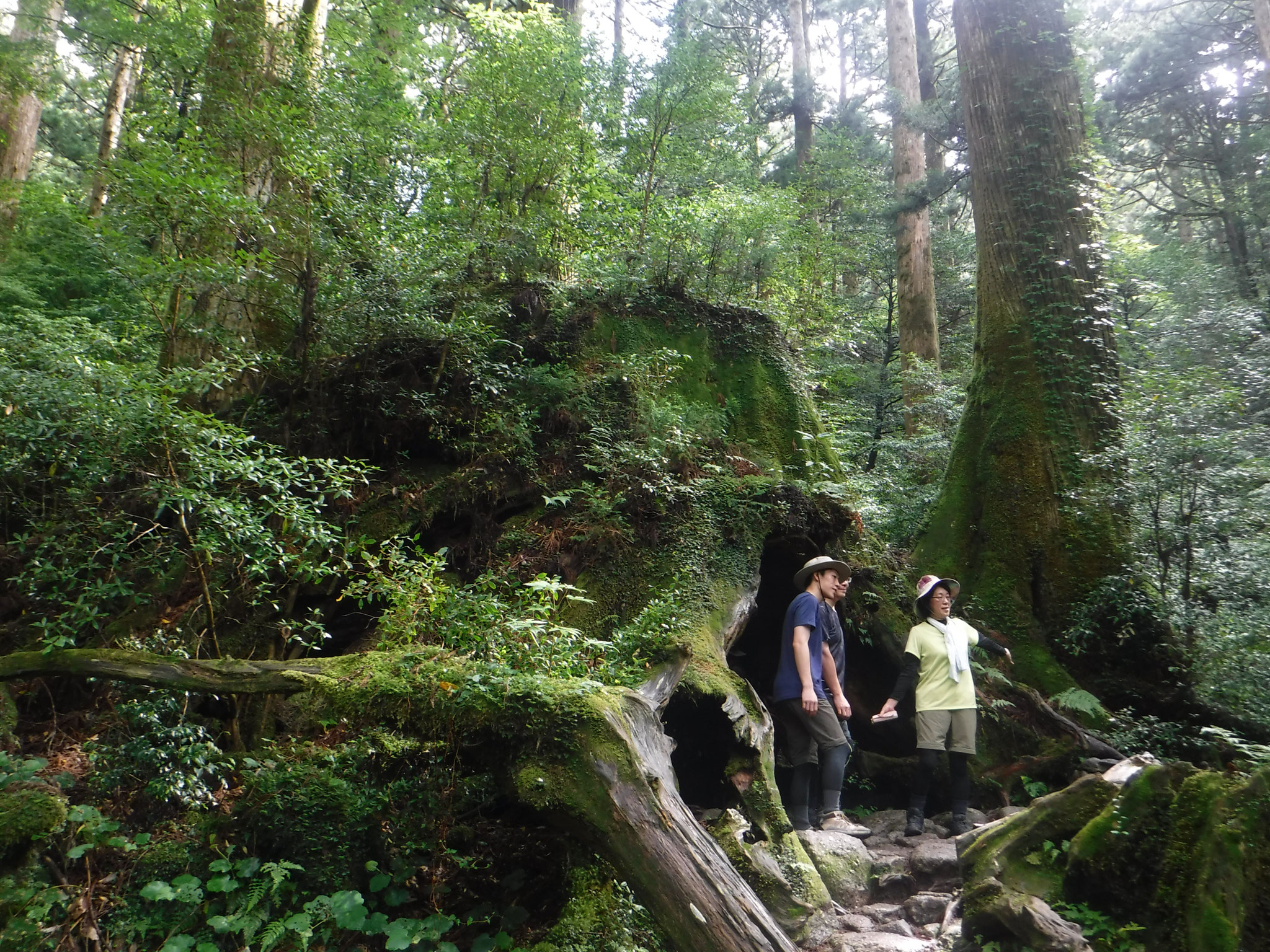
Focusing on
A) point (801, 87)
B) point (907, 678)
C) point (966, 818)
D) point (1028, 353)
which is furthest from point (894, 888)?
point (801, 87)

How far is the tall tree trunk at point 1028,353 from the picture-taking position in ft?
25.5

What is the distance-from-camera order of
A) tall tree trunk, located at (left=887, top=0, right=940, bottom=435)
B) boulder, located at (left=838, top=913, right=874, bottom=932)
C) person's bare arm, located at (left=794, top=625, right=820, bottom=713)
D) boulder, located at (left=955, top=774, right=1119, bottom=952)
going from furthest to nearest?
tall tree trunk, located at (left=887, top=0, right=940, bottom=435) → person's bare arm, located at (left=794, top=625, right=820, bottom=713) → boulder, located at (left=838, top=913, right=874, bottom=932) → boulder, located at (left=955, top=774, right=1119, bottom=952)

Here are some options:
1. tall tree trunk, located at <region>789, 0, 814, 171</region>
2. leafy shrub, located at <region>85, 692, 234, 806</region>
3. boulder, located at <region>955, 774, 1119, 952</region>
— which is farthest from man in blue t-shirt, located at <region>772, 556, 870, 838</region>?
tall tree trunk, located at <region>789, 0, 814, 171</region>

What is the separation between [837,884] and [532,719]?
9.27 ft

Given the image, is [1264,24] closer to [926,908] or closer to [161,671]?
[926,908]

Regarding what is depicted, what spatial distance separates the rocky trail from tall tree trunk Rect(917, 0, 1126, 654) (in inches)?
93.2

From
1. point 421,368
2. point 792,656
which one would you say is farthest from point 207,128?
point 792,656

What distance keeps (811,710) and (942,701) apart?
4.15ft

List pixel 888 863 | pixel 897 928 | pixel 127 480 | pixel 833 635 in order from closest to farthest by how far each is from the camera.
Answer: pixel 897 928 → pixel 127 480 → pixel 888 863 → pixel 833 635

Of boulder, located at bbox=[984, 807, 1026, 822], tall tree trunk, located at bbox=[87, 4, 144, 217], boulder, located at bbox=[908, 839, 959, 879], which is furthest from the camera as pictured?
tall tree trunk, located at bbox=[87, 4, 144, 217]

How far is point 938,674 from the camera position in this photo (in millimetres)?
6410

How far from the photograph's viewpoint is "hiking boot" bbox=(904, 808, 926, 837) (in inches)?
242

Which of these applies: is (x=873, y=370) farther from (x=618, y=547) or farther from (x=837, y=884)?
(x=837, y=884)

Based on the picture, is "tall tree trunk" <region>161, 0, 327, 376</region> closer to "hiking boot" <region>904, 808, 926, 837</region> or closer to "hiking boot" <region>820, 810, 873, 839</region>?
"hiking boot" <region>820, 810, 873, 839</region>
